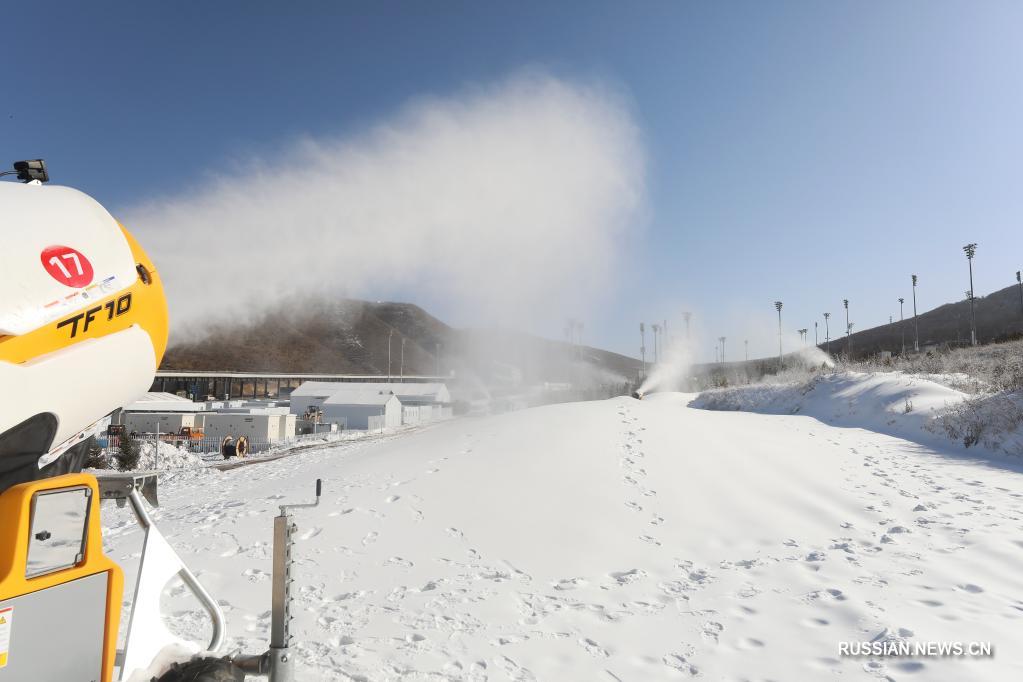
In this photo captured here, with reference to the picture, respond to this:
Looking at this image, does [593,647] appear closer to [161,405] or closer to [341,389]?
[161,405]

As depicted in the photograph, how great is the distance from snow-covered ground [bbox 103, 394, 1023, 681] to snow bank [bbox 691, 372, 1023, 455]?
96.7 inches

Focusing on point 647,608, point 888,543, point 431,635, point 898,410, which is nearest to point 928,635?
point 647,608

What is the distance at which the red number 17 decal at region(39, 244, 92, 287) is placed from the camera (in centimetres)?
293

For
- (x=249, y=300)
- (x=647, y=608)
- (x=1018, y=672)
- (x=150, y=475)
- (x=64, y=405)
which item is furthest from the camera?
(x=249, y=300)

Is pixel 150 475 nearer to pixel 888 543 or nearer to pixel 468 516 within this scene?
pixel 468 516

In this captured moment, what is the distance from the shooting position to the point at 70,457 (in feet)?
11.6

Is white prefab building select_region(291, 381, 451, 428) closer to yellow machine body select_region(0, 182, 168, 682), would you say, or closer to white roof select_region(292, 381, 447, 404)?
white roof select_region(292, 381, 447, 404)

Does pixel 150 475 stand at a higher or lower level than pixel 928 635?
higher

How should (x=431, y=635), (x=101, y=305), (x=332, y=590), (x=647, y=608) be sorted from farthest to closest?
(x=332, y=590) → (x=647, y=608) → (x=431, y=635) → (x=101, y=305)

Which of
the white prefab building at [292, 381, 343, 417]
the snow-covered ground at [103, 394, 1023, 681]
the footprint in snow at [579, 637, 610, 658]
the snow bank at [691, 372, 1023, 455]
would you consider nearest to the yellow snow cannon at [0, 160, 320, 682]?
the snow-covered ground at [103, 394, 1023, 681]

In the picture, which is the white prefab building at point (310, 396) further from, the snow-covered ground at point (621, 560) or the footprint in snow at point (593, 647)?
the footprint in snow at point (593, 647)

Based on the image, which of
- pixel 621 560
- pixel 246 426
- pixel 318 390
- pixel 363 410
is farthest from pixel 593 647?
pixel 318 390

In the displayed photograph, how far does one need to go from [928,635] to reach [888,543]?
10.1 feet

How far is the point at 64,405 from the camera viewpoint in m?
3.05
